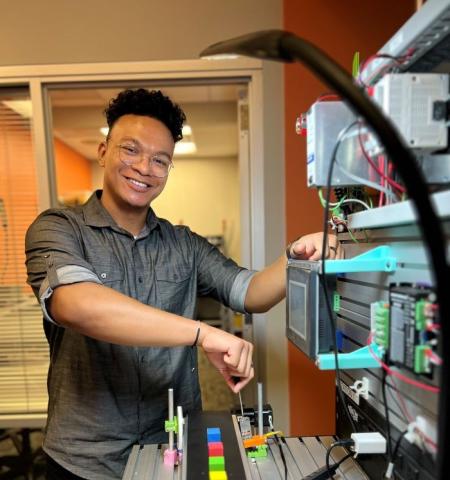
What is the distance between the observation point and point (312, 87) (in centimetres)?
165

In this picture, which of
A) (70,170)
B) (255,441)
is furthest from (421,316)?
(70,170)

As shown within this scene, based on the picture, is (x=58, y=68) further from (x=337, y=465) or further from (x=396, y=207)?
(x=337, y=465)

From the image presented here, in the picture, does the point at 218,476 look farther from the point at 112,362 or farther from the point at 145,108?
the point at 145,108

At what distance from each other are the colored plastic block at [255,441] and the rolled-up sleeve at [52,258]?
0.47m

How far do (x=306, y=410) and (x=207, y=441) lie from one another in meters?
1.14

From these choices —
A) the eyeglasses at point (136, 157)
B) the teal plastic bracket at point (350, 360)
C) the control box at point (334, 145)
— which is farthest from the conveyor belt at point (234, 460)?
the eyeglasses at point (136, 157)

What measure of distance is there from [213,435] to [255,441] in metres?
0.09

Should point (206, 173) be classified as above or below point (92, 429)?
above

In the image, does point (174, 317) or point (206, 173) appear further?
point (206, 173)

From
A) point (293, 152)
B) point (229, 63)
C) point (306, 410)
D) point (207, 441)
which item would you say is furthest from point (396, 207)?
point (306, 410)

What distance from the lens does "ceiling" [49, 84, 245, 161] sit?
2.56 metres

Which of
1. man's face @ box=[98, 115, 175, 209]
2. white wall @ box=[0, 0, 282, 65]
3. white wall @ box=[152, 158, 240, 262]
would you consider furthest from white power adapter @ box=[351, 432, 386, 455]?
white wall @ box=[152, 158, 240, 262]

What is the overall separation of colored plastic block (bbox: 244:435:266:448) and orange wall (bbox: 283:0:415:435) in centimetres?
97

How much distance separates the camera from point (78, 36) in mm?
1628
